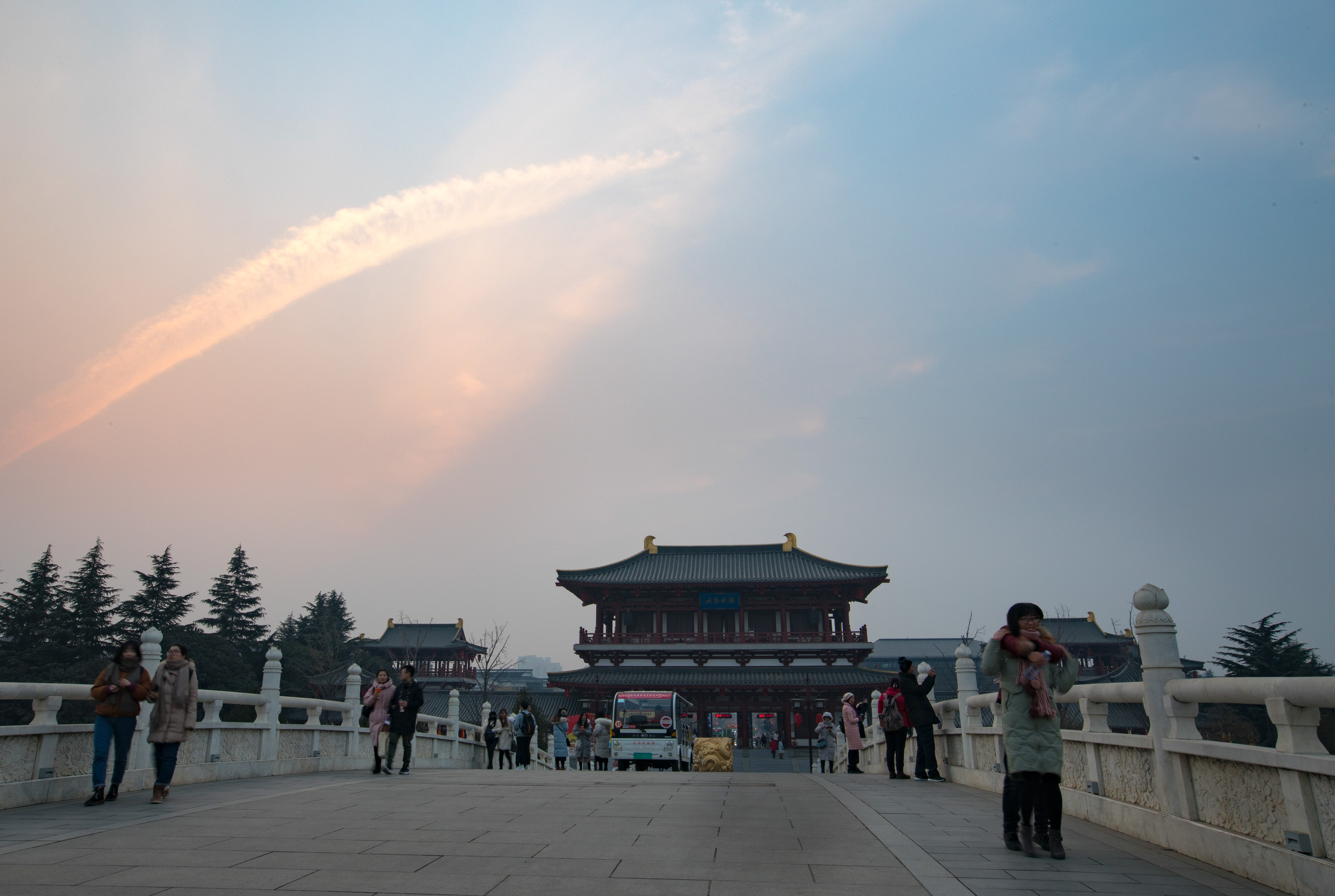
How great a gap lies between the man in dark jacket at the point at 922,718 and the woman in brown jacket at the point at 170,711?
28.4ft

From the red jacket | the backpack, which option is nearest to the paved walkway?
the red jacket

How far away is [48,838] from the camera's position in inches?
237

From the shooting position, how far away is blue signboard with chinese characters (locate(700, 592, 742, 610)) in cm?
3738

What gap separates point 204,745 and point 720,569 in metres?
29.4

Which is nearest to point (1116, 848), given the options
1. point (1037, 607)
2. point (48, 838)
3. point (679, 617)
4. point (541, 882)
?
point (1037, 607)

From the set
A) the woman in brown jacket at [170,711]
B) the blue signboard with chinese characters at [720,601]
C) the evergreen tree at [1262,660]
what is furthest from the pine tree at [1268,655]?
the woman in brown jacket at [170,711]

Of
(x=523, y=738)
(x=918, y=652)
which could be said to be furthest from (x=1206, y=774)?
(x=918, y=652)

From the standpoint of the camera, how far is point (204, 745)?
10.8m

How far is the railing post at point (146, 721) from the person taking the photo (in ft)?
30.9

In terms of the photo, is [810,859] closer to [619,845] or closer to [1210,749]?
[619,845]

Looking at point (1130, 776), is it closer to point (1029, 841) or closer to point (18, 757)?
point (1029, 841)

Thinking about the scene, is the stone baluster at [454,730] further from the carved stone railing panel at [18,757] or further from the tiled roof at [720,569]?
the tiled roof at [720,569]

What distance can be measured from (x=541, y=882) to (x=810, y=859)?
184cm

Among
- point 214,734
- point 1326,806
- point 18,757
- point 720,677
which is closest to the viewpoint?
point 1326,806
